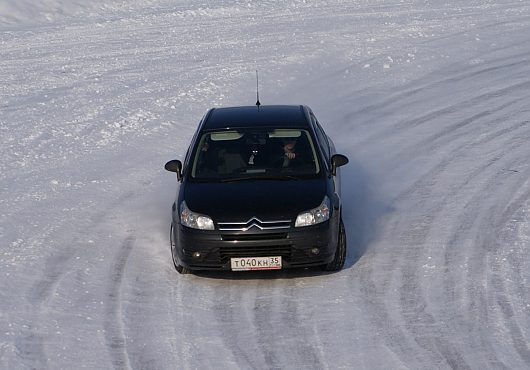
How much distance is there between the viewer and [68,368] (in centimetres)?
982

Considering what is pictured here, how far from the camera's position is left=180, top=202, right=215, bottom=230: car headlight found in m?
12.0

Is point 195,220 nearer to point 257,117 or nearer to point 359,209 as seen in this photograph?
point 257,117

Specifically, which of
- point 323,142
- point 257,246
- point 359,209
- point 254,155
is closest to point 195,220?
point 257,246

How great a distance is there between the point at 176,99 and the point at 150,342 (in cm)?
1148

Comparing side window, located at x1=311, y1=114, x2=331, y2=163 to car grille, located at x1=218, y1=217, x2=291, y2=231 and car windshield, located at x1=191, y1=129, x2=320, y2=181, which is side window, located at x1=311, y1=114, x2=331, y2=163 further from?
car grille, located at x1=218, y1=217, x2=291, y2=231

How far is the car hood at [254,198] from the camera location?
11953 millimetres

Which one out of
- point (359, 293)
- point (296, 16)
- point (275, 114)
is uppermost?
point (275, 114)

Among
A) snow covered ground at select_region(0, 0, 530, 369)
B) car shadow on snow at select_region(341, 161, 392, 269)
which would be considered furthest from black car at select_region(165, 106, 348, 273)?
car shadow on snow at select_region(341, 161, 392, 269)

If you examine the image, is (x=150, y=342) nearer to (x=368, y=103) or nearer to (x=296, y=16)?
(x=368, y=103)

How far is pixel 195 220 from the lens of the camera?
39.6 feet

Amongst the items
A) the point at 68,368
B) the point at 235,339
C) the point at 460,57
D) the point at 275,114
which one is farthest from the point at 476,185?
the point at 460,57

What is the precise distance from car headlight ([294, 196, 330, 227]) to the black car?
1 cm

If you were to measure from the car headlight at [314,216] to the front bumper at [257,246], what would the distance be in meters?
0.06

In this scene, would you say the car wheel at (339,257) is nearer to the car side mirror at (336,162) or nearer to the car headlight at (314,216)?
A: the car headlight at (314,216)
